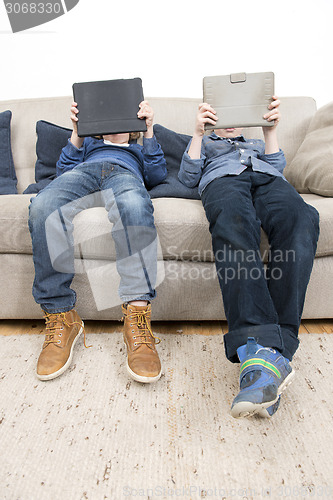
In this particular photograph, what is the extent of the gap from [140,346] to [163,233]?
34 centimetres

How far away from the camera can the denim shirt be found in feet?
3.65

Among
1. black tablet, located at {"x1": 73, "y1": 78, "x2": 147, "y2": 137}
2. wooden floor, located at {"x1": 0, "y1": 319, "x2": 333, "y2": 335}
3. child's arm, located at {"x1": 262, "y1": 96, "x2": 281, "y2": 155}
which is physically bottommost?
wooden floor, located at {"x1": 0, "y1": 319, "x2": 333, "y2": 335}

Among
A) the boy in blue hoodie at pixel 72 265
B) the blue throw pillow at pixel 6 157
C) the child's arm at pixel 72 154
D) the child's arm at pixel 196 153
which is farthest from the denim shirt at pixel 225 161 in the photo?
the blue throw pillow at pixel 6 157

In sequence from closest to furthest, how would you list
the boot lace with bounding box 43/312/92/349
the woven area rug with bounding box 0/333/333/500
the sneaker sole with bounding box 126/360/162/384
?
the woven area rug with bounding box 0/333/333/500 → the sneaker sole with bounding box 126/360/162/384 → the boot lace with bounding box 43/312/92/349

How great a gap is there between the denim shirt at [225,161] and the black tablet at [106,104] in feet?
0.77

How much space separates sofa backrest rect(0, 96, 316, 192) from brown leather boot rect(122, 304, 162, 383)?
38.8 inches

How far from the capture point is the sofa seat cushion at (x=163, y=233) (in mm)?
1043

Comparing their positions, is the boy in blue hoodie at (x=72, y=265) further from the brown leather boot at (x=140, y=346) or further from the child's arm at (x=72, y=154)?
the child's arm at (x=72, y=154)

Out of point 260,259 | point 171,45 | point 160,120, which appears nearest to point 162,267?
point 260,259

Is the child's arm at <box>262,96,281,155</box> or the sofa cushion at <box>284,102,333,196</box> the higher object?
the child's arm at <box>262,96,281,155</box>

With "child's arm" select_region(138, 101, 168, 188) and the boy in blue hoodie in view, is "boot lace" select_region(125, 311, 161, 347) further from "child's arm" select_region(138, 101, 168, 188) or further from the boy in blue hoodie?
"child's arm" select_region(138, 101, 168, 188)

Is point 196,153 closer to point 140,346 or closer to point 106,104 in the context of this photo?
point 106,104

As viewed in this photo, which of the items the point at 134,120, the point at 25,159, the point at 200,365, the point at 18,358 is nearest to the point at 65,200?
the point at 134,120

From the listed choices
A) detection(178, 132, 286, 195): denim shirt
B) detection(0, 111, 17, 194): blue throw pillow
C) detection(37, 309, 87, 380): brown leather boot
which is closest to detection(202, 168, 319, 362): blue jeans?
detection(178, 132, 286, 195): denim shirt
